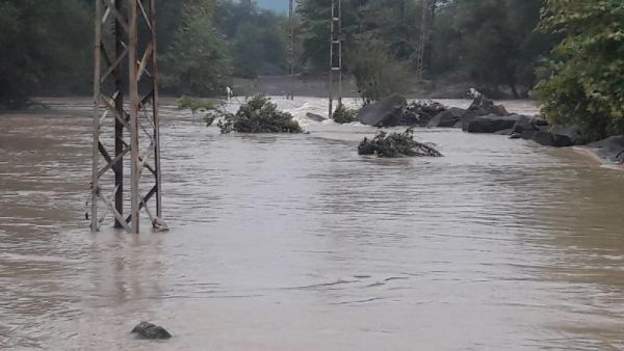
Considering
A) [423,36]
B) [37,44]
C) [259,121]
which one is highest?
[423,36]

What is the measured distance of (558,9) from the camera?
29.5 m

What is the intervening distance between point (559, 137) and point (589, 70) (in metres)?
5.69

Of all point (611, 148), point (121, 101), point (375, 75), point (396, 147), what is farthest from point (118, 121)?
point (375, 75)

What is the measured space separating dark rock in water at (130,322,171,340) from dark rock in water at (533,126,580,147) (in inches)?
1013

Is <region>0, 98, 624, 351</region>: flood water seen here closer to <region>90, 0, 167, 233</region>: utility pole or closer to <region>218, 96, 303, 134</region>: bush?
<region>90, 0, 167, 233</region>: utility pole

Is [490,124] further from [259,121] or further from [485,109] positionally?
[259,121]

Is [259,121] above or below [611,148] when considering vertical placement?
below

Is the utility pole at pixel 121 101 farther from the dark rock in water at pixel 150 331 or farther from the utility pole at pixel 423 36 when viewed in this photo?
the utility pole at pixel 423 36

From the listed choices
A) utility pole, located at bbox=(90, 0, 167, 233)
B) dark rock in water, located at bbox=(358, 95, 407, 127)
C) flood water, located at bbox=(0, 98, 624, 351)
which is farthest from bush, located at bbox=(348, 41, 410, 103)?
utility pole, located at bbox=(90, 0, 167, 233)

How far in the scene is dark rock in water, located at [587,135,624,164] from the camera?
26741mm

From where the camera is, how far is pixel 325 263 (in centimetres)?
1208

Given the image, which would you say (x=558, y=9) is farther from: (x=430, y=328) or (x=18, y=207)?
(x=430, y=328)

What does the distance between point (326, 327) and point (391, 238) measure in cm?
503

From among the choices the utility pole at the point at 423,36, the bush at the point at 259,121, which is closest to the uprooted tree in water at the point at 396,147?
the bush at the point at 259,121
